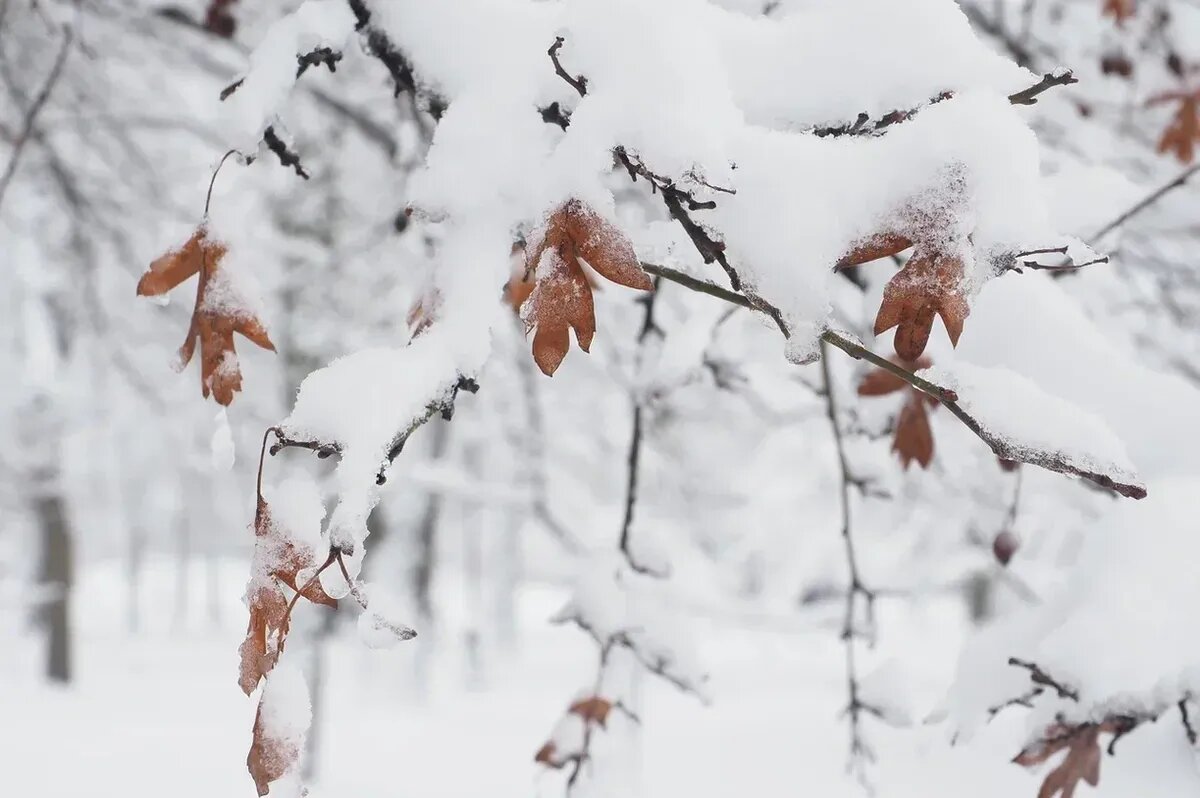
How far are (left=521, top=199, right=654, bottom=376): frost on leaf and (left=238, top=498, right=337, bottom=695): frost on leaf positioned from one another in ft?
0.71

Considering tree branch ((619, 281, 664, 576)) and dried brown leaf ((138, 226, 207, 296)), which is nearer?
dried brown leaf ((138, 226, 207, 296))

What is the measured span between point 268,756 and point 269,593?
0.11 metres

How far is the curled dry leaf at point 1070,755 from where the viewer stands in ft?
2.91

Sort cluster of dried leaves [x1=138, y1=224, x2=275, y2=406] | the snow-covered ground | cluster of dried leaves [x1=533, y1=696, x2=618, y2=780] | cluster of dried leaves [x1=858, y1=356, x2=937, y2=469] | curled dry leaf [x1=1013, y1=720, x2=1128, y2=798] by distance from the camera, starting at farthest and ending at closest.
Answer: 1. the snow-covered ground
2. cluster of dried leaves [x1=533, y1=696, x2=618, y2=780]
3. cluster of dried leaves [x1=858, y1=356, x2=937, y2=469]
4. curled dry leaf [x1=1013, y1=720, x2=1128, y2=798]
5. cluster of dried leaves [x1=138, y1=224, x2=275, y2=406]

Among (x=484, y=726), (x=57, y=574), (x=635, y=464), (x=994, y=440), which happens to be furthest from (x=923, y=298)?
(x=57, y=574)

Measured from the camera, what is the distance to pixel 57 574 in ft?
32.3

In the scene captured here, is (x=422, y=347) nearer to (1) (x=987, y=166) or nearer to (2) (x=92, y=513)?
(1) (x=987, y=166)

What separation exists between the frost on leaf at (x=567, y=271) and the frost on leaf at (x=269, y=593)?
22 centimetres

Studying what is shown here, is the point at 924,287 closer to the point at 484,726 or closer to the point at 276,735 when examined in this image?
the point at 276,735

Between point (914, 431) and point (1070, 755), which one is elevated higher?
point (914, 431)

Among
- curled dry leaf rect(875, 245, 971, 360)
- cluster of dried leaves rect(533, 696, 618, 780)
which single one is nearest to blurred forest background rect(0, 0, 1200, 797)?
cluster of dried leaves rect(533, 696, 618, 780)

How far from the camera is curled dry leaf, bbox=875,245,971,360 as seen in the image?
58cm

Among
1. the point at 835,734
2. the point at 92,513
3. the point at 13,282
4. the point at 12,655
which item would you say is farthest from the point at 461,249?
the point at 92,513

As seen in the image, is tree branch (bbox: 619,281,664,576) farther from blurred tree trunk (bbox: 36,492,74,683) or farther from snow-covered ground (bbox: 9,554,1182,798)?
blurred tree trunk (bbox: 36,492,74,683)
